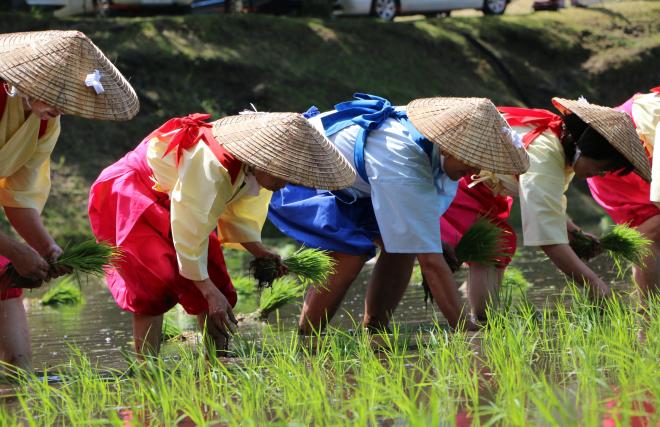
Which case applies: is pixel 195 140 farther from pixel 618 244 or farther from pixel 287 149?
pixel 618 244

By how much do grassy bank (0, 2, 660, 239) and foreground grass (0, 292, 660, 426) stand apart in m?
7.52

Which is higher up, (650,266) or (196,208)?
(196,208)

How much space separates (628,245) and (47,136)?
2.97 m

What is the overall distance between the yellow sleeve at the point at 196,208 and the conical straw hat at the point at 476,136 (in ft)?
3.19

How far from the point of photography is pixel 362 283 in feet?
28.0

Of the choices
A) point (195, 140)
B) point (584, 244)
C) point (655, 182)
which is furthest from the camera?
point (584, 244)

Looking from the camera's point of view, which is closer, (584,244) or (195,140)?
(195,140)

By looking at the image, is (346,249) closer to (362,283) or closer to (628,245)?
(628,245)

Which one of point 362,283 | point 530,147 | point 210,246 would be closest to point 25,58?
point 210,246

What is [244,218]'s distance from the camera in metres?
5.37

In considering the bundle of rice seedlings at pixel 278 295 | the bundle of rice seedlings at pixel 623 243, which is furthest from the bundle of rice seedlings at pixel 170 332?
the bundle of rice seedlings at pixel 623 243

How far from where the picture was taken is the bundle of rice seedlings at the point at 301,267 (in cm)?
535

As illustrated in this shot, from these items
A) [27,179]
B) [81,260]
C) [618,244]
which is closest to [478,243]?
[618,244]

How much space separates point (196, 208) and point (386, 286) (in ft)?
4.94
